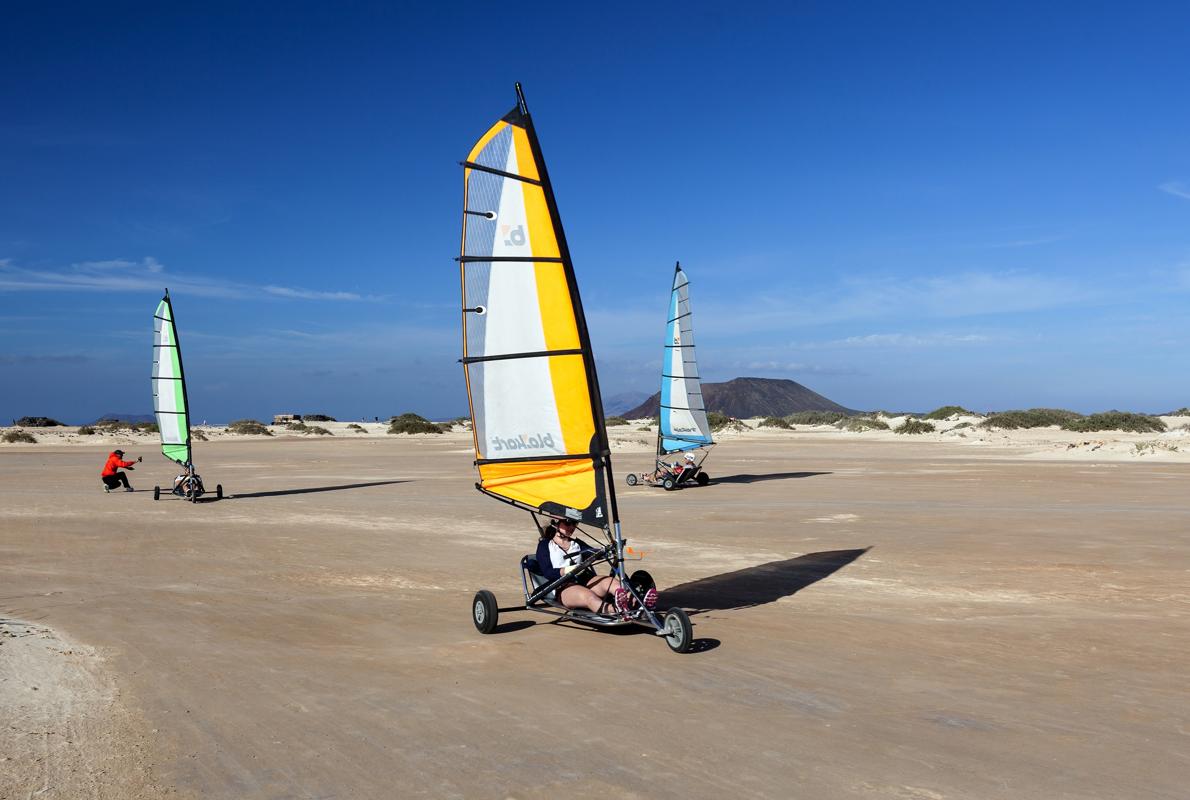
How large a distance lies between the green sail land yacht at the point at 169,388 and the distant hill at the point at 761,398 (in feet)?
332

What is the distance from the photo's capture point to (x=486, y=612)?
776 centimetres

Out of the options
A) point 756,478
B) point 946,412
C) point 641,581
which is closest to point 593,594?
point 641,581

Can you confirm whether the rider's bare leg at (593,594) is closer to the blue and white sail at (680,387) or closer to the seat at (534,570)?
the seat at (534,570)

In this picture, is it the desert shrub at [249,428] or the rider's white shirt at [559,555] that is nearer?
the rider's white shirt at [559,555]

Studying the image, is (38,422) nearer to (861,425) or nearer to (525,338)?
(861,425)

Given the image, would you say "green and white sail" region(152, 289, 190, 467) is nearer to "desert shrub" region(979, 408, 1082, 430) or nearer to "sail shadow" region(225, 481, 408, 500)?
"sail shadow" region(225, 481, 408, 500)

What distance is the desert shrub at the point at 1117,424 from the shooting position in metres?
45.5

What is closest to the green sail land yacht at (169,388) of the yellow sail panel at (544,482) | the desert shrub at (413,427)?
the yellow sail panel at (544,482)

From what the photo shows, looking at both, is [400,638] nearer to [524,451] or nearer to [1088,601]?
[524,451]

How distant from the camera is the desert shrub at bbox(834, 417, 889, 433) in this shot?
54.9 metres

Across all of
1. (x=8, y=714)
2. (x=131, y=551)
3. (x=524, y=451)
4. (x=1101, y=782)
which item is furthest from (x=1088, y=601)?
(x=131, y=551)

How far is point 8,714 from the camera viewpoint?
536 centimetres

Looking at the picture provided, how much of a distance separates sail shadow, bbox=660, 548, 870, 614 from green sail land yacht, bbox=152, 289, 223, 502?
15399 millimetres

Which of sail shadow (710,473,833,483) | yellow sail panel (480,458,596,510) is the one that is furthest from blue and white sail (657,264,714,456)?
yellow sail panel (480,458,596,510)
